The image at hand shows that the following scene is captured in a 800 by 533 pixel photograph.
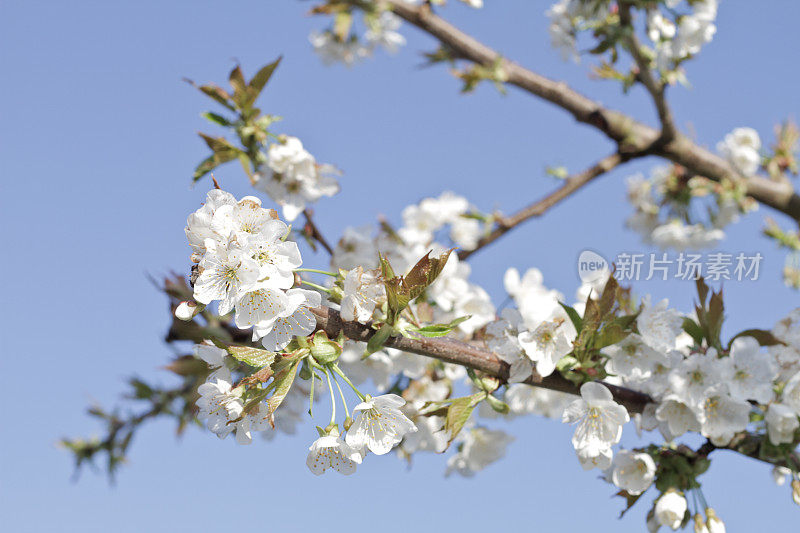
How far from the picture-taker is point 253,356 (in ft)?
4.33

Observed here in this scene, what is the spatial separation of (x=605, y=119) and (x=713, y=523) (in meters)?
2.13

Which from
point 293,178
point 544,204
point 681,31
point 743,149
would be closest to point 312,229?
point 293,178

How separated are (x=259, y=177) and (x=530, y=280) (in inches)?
51.8

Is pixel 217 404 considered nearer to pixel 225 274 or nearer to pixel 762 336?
pixel 225 274

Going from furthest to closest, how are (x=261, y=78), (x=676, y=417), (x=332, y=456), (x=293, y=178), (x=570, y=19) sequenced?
1. (x=570, y=19)
2. (x=293, y=178)
3. (x=261, y=78)
4. (x=676, y=417)
5. (x=332, y=456)

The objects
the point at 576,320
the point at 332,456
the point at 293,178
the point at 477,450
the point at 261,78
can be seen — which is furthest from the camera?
the point at 477,450

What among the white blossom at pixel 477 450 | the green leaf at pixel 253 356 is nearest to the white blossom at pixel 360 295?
the green leaf at pixel 253 356

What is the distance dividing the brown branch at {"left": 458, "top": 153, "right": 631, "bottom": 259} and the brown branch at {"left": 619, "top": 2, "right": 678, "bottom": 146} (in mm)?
361

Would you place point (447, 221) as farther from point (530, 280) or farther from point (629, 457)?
point (629, 457)

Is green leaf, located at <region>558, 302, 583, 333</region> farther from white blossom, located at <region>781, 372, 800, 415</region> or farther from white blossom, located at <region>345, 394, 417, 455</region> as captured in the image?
white blossom, located at <region>781, 372, 800, 415</region>

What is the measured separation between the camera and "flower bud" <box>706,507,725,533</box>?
1.79m

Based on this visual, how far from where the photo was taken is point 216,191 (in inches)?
52.6

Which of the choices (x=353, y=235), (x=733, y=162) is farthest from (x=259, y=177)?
(x=733, y=162)

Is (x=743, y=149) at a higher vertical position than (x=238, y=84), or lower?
higher
